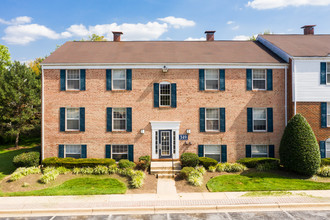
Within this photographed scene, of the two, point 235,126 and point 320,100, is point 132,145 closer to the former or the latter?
point 235,126

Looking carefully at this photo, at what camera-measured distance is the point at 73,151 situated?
1881cm

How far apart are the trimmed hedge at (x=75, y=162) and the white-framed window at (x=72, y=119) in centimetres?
265

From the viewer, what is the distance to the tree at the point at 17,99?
2795 centimetres

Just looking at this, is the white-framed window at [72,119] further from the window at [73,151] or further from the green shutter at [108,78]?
the green shutter at [108,78]

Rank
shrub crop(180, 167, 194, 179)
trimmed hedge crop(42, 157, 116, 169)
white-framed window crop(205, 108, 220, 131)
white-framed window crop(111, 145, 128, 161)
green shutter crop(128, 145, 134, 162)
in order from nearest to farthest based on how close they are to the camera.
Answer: shrub crop(180, 167, 194, 179)
trimmed hedge crop(42, 157, 116, 169)
green shutter crop(128, 145, 134, 162)
white-framed window crop(111, 145, 128, 161)
white-framed window crop(205, 108, 220, 131)

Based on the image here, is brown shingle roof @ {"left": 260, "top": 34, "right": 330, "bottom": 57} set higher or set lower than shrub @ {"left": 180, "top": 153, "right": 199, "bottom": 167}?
higher

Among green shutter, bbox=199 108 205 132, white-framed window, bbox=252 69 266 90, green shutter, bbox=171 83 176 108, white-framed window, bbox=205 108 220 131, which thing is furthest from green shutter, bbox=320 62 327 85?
green shutter, bbox=171 83 176 108

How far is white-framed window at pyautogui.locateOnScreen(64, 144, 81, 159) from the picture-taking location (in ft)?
61.6

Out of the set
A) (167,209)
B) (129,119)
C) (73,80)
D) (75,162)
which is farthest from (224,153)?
(73,80)

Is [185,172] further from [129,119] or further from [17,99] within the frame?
[17,99]

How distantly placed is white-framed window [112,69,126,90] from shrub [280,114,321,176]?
496 inches

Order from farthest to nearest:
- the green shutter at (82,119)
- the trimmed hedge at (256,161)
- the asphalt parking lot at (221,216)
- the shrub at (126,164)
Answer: the green shutter at (82,119) → the trimmed hedge at (256,161) → the shrub at (126,164) → the asphalt parking lot at (221,216)

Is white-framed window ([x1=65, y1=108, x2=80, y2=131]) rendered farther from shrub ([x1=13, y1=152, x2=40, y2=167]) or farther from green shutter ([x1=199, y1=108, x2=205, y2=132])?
green shutter ([x1=199, y1=108, x2=205, y2=132])

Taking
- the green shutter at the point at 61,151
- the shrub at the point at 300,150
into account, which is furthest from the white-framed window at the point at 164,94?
the shrub at the point at 300,150
